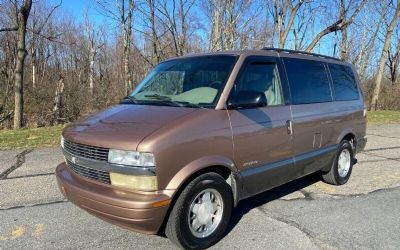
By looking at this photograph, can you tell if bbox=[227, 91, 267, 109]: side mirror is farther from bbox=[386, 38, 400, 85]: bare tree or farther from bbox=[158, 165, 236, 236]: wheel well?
bbox=[386, 38, 400, 85]: bare tree

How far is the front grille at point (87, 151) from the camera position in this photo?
12.5 ft

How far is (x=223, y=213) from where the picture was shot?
4324 mm

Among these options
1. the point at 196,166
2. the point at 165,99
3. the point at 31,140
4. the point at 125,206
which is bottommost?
the point at 31,140

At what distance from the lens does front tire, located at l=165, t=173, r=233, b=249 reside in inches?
152

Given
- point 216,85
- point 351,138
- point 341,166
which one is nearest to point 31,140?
point 216,85

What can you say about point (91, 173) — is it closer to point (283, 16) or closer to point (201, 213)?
point (201, 213)

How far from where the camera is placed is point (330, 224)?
4.85 metres

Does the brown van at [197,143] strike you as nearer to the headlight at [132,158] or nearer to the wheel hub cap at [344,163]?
the headlight at [132,158]

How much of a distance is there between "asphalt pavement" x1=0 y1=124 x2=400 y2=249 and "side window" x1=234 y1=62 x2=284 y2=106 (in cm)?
145

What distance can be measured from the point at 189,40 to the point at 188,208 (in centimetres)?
1915

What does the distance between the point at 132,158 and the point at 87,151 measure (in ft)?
1.99

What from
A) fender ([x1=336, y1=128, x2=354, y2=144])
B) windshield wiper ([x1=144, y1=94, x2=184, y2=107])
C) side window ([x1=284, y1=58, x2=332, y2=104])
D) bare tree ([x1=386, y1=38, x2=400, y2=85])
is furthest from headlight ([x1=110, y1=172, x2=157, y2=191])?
bare tree ([x1=386, y1=38, x2=400, y2=85])

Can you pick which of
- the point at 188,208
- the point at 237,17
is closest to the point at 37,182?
the point at 188,208

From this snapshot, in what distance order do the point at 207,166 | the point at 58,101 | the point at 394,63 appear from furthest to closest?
1. the point at 394,63
2. the point at 58,101
3. the point at 207,166
